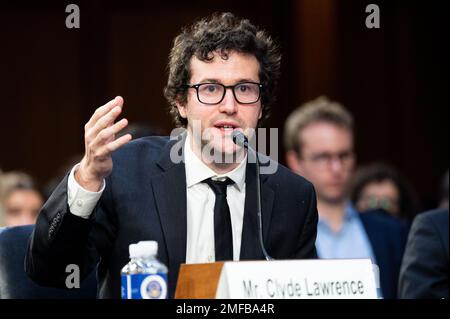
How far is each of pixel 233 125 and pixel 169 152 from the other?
311 millimetres

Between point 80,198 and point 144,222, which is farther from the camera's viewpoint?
point 144,222

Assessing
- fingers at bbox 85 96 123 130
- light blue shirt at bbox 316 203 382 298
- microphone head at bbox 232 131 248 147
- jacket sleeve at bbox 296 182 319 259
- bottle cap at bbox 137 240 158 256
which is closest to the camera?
bottle cap at bbox 137 240 158 256

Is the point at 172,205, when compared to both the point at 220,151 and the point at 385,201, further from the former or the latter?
the point at 385,201

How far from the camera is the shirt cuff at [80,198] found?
A: 2551 mm

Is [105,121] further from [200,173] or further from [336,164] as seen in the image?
[336,164]

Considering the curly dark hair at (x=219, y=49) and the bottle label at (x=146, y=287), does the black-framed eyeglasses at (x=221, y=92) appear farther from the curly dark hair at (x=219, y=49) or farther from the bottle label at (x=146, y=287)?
the bottle label at (x=146, y=287)

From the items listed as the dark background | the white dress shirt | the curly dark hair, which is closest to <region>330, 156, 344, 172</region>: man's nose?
the curly dark hair

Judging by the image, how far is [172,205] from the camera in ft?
9.40

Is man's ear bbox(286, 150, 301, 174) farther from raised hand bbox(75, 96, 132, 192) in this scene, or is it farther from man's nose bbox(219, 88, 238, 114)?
raised hand bbox(75, 96, 132, 192)

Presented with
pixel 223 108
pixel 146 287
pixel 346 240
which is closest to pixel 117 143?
pixel 146 287

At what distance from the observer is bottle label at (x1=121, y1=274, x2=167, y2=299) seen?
7.25ft

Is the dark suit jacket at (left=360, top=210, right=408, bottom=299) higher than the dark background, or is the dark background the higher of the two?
the dark background

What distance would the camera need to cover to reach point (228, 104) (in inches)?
110

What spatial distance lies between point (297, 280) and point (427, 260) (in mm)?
1608
